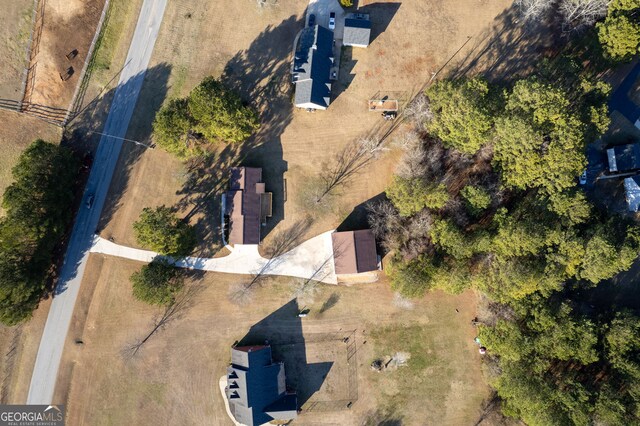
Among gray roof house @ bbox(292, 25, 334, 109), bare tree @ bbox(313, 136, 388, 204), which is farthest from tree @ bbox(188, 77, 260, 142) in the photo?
Result: bare tree @ bbox(313, 136, 388, 204)

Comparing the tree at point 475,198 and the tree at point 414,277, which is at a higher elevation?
the tree at point 475,198

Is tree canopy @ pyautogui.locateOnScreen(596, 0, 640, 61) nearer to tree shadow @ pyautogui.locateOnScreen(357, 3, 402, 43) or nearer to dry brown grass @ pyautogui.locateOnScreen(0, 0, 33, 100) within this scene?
tree shadow @ pyautogui.locateOnScreen(357, 3, 402, 43)

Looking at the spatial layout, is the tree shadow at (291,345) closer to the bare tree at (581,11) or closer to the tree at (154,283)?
the tree at (154,283)

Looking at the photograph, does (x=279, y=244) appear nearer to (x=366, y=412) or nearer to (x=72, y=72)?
(x=366, y=412)

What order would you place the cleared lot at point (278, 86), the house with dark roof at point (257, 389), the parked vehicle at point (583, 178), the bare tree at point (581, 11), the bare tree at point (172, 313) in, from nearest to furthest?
the bare tree at point (581, 11)
the house with dark roof at point (257, 389)
the parked vehicle at point (583, 178)
the cleared lot at point (278, 86)
the bare tree at point (172, 313)

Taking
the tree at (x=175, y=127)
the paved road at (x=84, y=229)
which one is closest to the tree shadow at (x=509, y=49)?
the tree at (x=175, y=127)

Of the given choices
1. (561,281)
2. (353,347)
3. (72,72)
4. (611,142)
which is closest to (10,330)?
(72,72)
